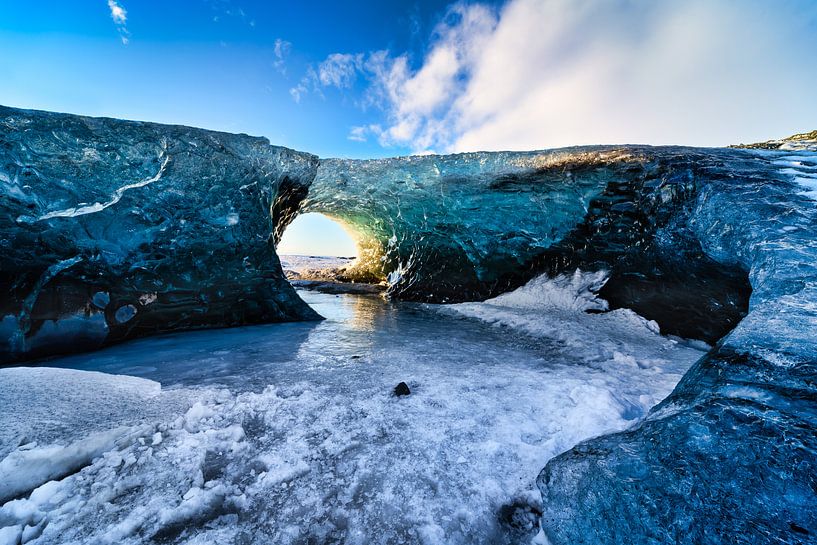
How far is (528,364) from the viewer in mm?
2299

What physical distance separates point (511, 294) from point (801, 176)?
3.38 m

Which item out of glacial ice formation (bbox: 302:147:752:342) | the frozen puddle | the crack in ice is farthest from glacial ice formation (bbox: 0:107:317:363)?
glacial ice formation (bbox: 302:147:752:342)

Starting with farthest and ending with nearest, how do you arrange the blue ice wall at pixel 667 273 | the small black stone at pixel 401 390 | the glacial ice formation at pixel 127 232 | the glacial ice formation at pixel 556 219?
the glacial ice formation at pixel 556 219 → the glacial ice formation at pixel 127 232 → the small black stone at pixel 401 390 → the blue ice wall at pixel 667 273

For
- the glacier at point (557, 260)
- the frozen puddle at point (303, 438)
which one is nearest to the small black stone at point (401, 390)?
the frozen puddle at point (303, 438)

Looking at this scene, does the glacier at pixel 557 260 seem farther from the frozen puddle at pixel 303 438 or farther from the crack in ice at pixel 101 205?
the frozen puddle at pixel 303 438

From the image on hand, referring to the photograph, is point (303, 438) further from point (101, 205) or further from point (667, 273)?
point (667, 273)

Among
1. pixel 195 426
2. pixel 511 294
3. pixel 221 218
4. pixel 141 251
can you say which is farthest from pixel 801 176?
pixel 141 251

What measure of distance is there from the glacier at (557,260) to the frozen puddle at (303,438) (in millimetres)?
262

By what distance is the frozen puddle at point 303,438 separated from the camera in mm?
882

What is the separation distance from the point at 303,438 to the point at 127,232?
3105 millimetres

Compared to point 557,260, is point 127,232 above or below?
above

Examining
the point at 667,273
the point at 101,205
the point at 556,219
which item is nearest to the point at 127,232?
the point at 101,205

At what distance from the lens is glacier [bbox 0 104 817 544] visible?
33.5 inches

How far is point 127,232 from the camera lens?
298 cm
